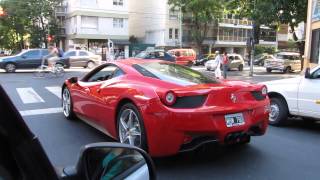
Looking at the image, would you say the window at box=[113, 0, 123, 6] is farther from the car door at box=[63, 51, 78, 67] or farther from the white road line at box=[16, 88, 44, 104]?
the white road line at box=[16, 88, 44, 104]

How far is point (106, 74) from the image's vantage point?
6.64 metres

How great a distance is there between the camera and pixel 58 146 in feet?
19.6

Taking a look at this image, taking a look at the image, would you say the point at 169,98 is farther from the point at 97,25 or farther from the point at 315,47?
the point at 97,25

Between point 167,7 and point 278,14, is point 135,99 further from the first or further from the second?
point 167,7

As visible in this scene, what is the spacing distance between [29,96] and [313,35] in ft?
48.7

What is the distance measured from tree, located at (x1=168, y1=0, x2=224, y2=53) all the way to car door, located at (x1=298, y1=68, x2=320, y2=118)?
138 ft

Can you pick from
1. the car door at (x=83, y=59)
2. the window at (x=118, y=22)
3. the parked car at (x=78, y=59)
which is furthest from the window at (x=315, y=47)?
the window at (x=118, y=22)

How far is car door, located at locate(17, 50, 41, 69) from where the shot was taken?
79.7ft

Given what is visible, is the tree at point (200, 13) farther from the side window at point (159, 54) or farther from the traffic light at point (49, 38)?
the side window at point (159, 54)

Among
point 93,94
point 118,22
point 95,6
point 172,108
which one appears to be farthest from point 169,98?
point 118,22

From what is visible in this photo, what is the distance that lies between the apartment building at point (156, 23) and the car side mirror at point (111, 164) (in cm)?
5166

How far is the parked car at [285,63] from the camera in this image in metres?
34.0

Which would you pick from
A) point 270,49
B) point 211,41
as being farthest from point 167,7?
point 270,49

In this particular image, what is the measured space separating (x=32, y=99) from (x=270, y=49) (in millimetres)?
60765
